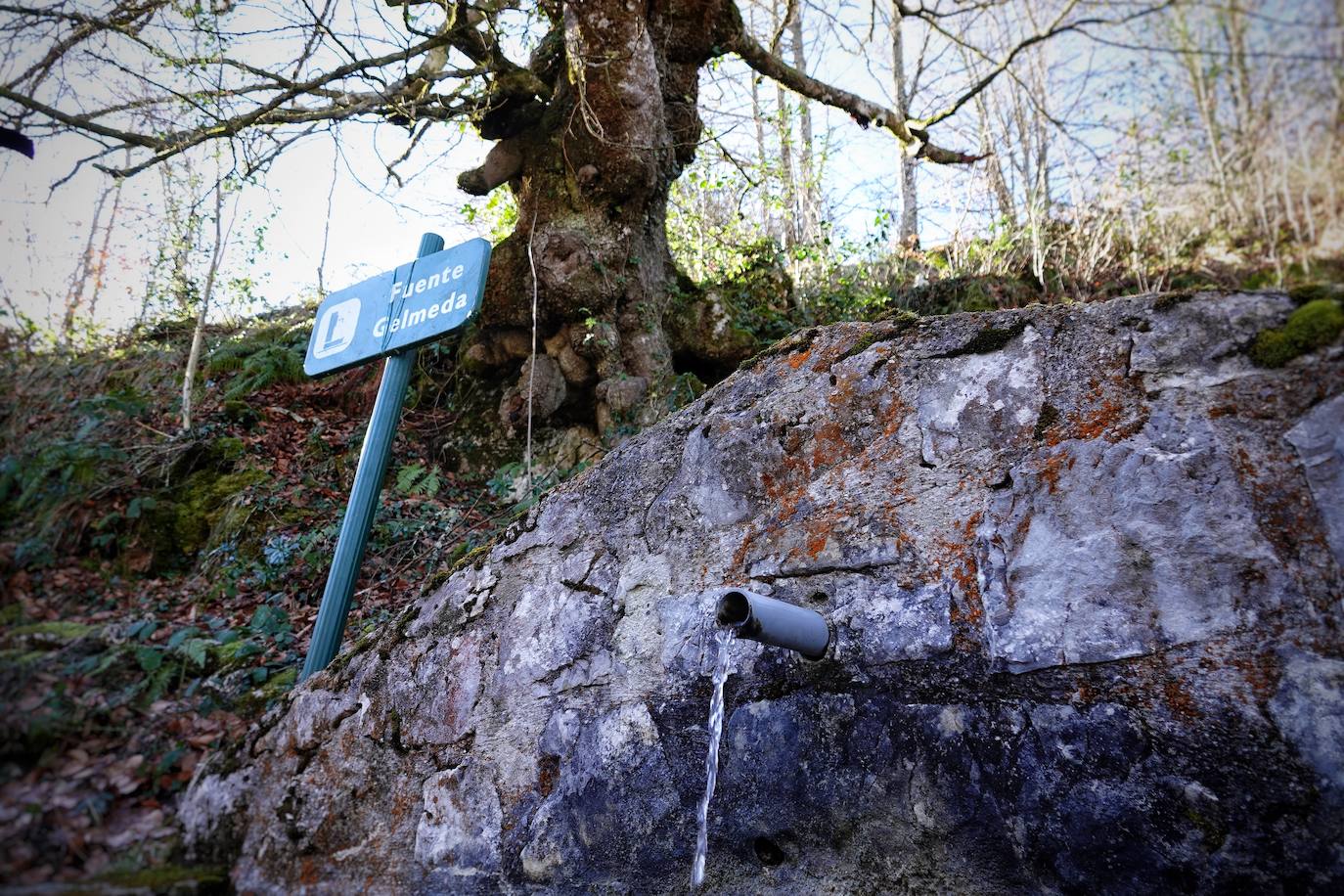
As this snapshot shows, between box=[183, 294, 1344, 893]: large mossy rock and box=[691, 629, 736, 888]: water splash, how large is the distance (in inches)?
1.8

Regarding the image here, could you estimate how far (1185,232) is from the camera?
4742 millimetres

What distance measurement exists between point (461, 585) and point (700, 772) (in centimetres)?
113

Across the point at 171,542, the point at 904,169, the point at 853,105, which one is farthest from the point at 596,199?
the point at 904,169

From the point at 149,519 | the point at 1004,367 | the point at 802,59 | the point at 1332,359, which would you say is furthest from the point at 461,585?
the point at 802,59

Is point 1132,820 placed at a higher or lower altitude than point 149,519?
lower

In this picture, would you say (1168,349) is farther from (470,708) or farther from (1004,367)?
(470,708)

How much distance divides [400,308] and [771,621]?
2.32 metres

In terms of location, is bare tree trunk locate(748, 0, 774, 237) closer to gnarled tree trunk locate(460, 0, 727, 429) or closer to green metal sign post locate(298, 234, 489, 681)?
gnarled tree trunk locate(460, 0, 727, 429)

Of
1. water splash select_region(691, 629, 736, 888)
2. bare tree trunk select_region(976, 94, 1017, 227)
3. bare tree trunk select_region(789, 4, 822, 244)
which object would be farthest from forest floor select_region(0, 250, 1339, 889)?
bare tree trunk select_region(789, 4, 822, 244)

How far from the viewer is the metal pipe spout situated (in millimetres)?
1731

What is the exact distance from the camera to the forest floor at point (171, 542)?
2.15 m

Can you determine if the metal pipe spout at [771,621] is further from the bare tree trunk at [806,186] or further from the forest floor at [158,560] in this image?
the bare tree trunk at [806,186]

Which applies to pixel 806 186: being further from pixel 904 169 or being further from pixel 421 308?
pixel 421 308

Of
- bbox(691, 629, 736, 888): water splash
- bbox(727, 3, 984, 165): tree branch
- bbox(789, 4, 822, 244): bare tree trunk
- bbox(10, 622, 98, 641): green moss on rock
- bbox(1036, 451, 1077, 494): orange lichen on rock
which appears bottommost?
bbox(691, 629, 736, 888): water splash
